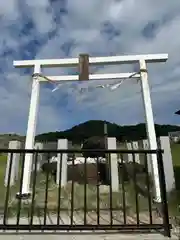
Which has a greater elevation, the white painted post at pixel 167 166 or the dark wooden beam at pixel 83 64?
the dark wooden beam at pixel 83 64

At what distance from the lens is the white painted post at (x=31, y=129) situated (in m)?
4.43

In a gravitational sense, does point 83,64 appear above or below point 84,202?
above

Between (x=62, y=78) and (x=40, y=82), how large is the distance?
1.66ft

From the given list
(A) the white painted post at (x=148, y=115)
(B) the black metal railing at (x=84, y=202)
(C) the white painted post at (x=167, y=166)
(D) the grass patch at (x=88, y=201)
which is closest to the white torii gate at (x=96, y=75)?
(A) the white painted post at (x=148, y=115)

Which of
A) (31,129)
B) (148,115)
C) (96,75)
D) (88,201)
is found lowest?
(88,201)

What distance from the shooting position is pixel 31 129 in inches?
187

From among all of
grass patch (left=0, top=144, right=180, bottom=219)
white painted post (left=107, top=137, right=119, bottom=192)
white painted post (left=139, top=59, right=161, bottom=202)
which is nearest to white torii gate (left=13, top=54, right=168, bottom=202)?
white painted post (left=139, top=59, right=161, bottom=202)

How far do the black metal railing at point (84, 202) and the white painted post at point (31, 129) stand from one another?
0.28 feet

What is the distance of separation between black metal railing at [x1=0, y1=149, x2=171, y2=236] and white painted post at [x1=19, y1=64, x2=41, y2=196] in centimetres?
9

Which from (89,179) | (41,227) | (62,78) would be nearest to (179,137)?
(89,179)

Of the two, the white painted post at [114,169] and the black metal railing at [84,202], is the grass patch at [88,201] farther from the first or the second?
the white painted post at [114,169]

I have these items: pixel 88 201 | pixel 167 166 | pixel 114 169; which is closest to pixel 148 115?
pixel 167 166

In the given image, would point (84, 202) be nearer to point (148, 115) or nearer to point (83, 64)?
point (148, 115)

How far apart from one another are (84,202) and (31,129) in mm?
2489
